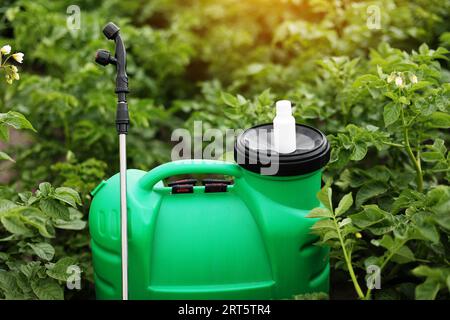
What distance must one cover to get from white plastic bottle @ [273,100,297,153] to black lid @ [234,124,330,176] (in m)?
0.03

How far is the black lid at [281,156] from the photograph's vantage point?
2.08 meters

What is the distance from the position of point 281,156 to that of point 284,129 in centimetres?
8

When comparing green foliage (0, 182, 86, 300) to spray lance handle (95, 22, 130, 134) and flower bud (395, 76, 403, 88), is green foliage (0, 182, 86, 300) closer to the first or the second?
spray lance handle (95, 22, 130, 134)

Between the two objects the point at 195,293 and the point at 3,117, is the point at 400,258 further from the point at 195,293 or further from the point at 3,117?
the point at 3,117

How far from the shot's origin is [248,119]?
2689 mm

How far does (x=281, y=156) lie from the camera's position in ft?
6.82

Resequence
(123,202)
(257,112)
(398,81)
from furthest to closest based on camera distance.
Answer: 1. (257,112)
2. (398,81)
3. (123,202)

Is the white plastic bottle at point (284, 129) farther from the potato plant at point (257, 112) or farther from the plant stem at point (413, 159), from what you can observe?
the plant stem at point (413, 159)

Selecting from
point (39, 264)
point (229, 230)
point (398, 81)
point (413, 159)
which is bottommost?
point (39, 264)

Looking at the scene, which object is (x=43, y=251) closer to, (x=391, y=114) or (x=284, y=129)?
(x=284, y=129)

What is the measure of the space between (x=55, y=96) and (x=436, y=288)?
1.95 m

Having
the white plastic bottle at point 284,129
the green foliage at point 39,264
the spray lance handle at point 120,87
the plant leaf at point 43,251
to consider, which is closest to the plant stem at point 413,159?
the white plastic bottle at point 284,129

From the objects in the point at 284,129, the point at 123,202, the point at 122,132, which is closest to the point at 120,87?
the point at 122,132

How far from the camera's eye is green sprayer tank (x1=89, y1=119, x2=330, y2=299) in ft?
→ 6.95
